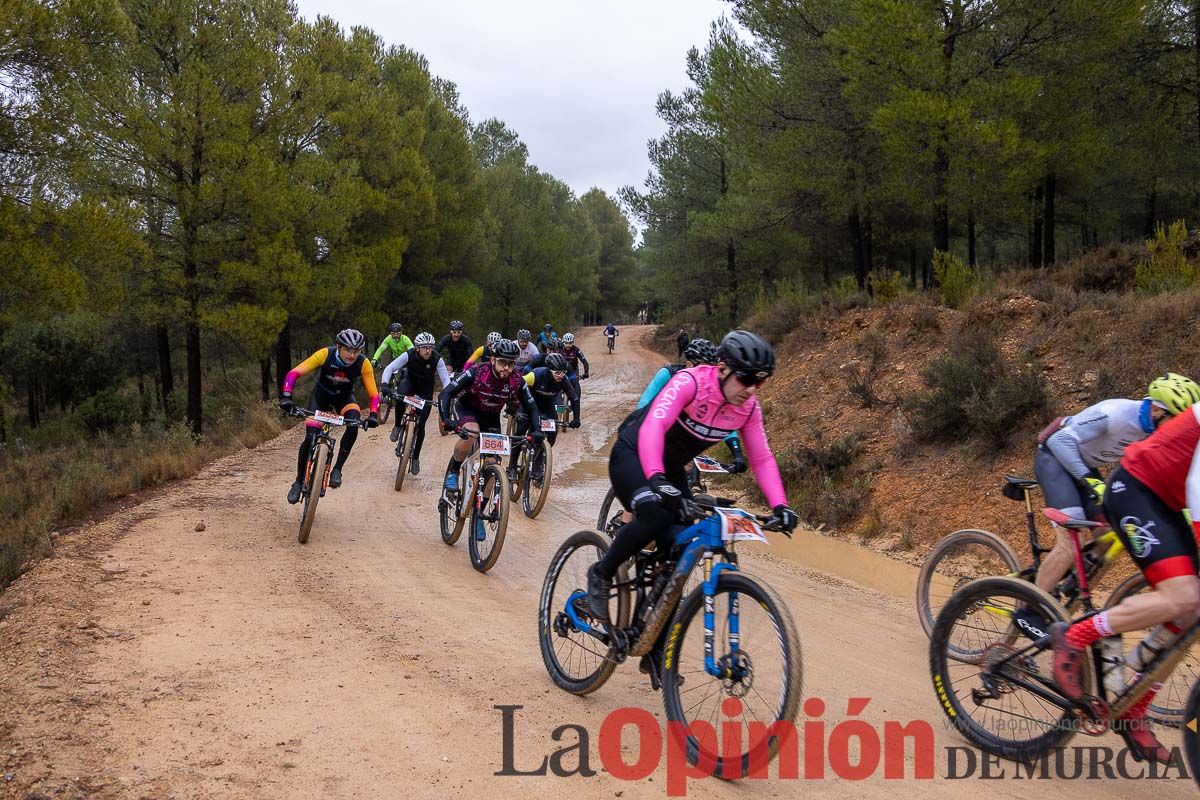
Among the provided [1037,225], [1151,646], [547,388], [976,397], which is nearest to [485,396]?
[547,388]

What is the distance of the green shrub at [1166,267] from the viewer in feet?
39.4

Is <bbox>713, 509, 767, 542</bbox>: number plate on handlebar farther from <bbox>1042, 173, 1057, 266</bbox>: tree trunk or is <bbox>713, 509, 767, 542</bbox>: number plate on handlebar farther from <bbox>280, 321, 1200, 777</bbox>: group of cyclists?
<bbox>1042, 173, 1057, 266</bbox>: tree trunk

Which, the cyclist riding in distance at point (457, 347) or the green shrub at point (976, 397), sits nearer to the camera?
the green shrub at point (976, 397)

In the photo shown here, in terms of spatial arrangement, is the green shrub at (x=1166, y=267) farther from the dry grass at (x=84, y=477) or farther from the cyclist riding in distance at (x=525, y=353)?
the dry grass at (x=84, y=477)

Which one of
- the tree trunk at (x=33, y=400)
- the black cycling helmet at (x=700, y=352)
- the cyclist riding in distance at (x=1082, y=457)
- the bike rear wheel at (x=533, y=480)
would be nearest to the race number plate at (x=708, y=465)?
the black cycling helmet at (x=700, y=352)

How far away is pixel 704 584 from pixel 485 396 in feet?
17.9

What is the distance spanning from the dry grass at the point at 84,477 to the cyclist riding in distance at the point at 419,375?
3.61 m

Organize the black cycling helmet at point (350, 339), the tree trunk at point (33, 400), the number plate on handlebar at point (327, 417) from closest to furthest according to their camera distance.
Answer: the number plate on handlebar at point (327, 417), the black cycling helmet at point (350, 339), the tree trunk at point (33, 400)

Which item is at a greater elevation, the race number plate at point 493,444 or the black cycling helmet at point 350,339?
the black cycling helmet at point 350,339

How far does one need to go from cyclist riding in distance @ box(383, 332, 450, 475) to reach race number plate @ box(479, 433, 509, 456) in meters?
3.75

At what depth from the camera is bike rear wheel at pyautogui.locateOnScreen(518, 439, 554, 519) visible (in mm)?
10484

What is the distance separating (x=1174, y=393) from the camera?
173 inches

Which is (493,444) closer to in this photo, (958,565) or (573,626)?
(573,626)

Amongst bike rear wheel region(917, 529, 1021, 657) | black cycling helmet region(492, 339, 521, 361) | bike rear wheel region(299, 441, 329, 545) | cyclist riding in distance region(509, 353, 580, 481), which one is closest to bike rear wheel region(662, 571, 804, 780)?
bike rear wheel region(917, 529, 1021, 657)
